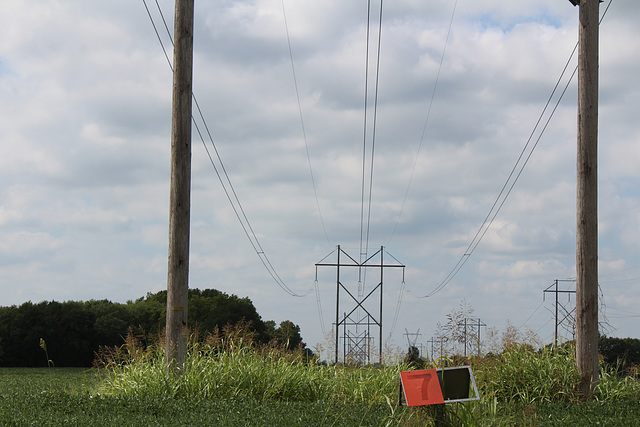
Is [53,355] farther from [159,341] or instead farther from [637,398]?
[637,398]

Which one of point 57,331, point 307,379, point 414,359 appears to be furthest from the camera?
point 57,331

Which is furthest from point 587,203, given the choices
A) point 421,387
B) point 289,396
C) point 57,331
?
point 57,331

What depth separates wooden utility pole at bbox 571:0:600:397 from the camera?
377 inches

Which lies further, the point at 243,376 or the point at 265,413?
the point at 243,376

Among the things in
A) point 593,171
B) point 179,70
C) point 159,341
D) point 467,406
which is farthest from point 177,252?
point 593,171

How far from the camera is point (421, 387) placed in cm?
546

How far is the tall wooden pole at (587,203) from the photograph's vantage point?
958 centimetres

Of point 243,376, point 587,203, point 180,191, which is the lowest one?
point 243,376

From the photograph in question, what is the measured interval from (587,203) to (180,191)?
6.33 meters

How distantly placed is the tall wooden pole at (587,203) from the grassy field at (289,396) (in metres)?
0.35

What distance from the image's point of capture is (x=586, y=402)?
897 cm

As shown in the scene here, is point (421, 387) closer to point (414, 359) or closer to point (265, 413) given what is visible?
point (265, 413)

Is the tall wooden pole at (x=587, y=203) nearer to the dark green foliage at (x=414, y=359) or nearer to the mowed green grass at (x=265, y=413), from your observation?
the mowed green grass at (x=265, y=413)

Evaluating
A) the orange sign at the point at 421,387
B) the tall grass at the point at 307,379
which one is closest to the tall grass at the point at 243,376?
the tall grass at the point at 307,379
